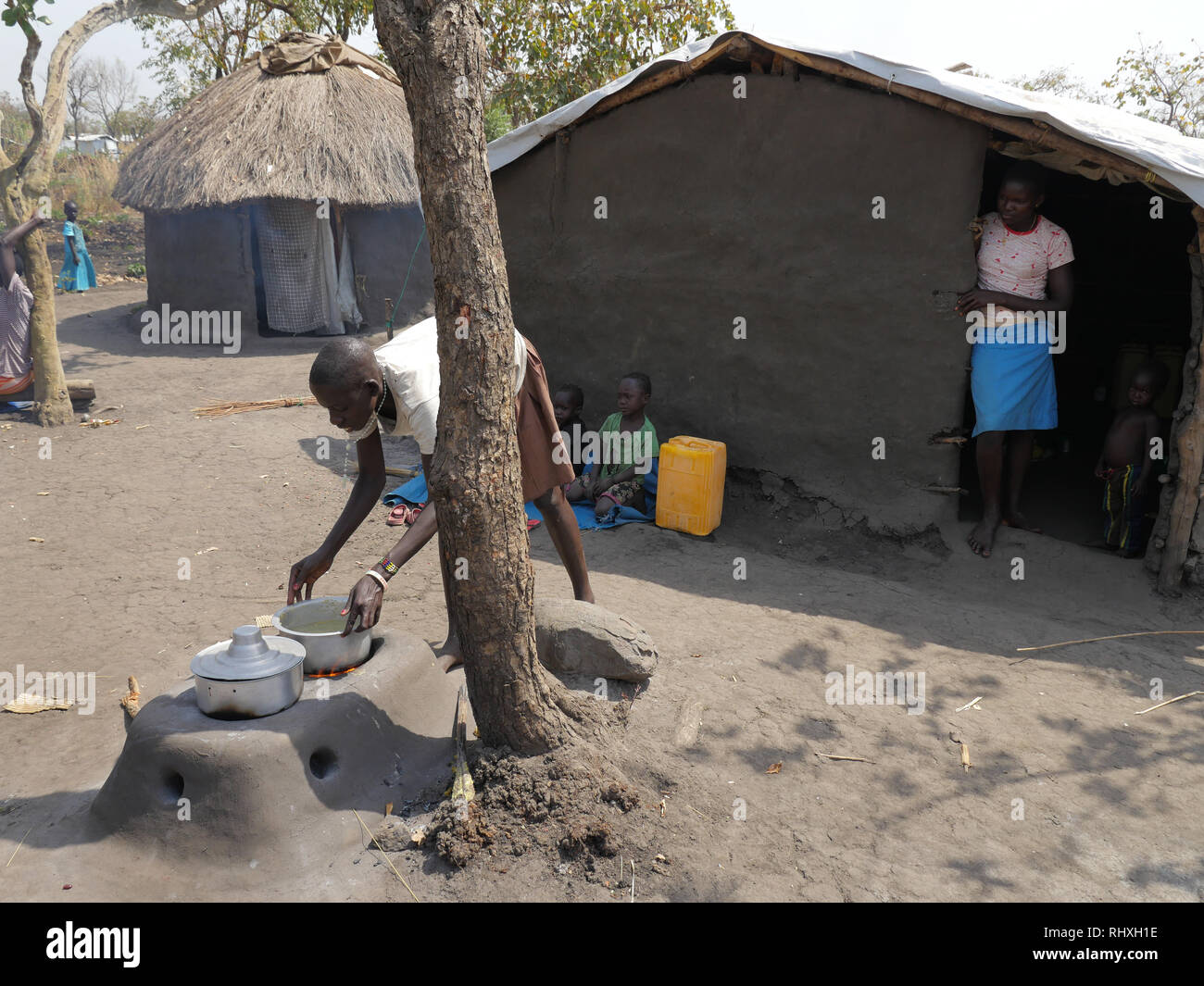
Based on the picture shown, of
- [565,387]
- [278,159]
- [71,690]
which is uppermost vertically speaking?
[278,159]

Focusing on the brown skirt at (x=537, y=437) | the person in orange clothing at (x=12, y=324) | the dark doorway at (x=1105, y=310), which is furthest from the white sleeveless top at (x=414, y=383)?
the person in orange clothing at (x=12, y=324)

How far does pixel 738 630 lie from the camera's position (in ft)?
14.3

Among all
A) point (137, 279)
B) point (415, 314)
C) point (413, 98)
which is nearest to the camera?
point (413, 98)

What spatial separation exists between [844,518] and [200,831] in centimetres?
393

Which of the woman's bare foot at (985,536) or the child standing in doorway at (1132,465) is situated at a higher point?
the child standing in doorway at (1132,465)

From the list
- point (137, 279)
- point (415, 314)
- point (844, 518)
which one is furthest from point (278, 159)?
point (844, 518)

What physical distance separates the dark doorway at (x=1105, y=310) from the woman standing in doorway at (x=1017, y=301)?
51.6 inches

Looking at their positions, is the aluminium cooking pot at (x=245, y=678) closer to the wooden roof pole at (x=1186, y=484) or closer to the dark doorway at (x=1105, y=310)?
the wooden roof pole at (x=1186, y=484)

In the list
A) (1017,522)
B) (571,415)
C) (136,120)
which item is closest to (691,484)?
(571,415)

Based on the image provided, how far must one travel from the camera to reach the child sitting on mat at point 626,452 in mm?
5910

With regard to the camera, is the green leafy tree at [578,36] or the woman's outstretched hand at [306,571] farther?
the green leafy tree at [578,36]

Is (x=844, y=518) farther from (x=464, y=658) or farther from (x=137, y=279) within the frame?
(x=137, y=279)

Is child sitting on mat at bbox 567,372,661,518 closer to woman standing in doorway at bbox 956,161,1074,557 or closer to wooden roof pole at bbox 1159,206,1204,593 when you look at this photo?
woman standing in doorway at bbox 956,161,1074,557

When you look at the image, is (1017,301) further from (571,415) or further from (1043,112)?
(571,415)
